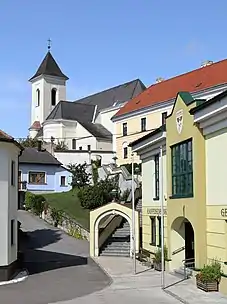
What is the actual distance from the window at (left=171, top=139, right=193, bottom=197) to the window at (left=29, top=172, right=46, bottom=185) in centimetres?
4169

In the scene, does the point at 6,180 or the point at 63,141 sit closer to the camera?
the point at 6,180

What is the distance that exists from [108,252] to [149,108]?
31582mm

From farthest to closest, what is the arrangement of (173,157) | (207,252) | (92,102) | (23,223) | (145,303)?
(92,102) → (23,223) → (173,157) → (207,252) → (145,303)

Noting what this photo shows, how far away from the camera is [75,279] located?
2461 cm

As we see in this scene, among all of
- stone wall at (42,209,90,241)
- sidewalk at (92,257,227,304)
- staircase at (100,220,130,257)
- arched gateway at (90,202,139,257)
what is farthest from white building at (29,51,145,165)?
sidewalk at (92,257,227,304)

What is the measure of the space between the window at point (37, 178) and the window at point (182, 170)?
41.7 metres

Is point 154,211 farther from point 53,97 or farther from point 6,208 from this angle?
point 53,97

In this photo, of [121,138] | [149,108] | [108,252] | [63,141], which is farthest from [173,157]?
[63,141]

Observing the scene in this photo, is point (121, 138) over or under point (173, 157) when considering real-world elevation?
over

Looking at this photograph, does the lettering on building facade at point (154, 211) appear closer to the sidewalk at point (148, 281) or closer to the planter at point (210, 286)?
the sidewalk at point (148, 281)

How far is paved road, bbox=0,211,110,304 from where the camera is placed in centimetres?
2028

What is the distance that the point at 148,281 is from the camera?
75.6 feet

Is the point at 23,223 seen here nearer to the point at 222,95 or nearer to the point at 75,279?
the point at 75,279

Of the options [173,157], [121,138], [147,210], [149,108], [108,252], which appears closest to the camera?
[173,157]
